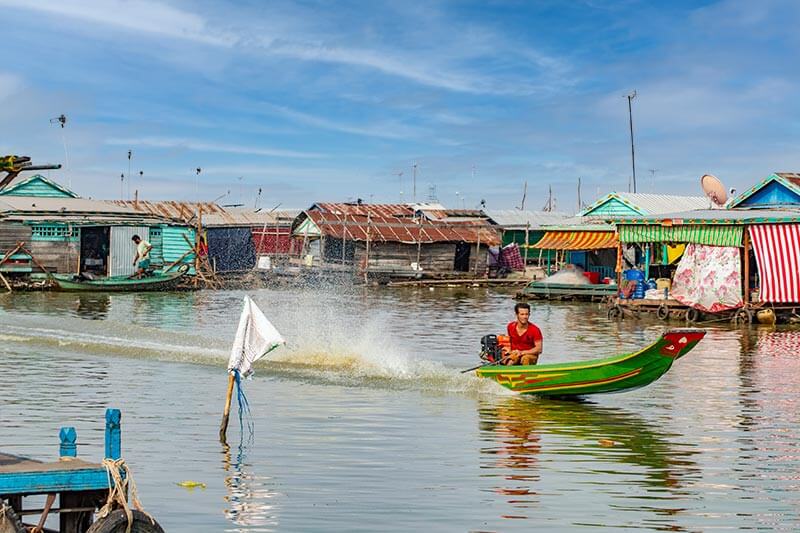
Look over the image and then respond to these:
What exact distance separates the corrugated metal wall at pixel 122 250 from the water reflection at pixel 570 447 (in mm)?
30073

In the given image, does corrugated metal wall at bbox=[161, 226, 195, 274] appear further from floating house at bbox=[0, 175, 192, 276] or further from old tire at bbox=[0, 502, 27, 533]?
old tire at bbox=[0, 502, 27, 533]

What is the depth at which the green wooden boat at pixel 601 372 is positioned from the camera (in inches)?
584

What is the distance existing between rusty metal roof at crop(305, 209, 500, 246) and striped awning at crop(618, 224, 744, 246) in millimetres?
19564

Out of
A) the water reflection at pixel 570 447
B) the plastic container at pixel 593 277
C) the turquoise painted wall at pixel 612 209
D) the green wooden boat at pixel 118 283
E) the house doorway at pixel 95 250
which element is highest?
the turquoise painted wall at pixel 612 209

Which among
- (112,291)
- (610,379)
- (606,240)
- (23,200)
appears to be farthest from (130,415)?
(23,200)

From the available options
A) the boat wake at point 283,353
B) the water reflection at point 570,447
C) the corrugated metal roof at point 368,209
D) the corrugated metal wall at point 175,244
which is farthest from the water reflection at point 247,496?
the corrugated metal roof at point 368,209

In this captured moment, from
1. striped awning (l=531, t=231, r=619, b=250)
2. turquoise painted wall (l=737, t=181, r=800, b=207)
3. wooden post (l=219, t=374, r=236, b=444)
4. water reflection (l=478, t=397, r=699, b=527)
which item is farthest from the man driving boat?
striped awning (l=531, t=231, r=619, b=250)

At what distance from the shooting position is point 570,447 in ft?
41.5

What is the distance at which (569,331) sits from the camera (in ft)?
95.5

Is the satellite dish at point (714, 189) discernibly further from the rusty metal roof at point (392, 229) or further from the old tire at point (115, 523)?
the old tire at point (115, 523)

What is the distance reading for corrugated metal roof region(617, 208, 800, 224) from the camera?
99.2ft

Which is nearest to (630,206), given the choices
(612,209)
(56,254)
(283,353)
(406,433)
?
(612,209)

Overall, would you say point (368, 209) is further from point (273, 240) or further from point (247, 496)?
point (247, 496)

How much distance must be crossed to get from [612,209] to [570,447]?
39.6 m
